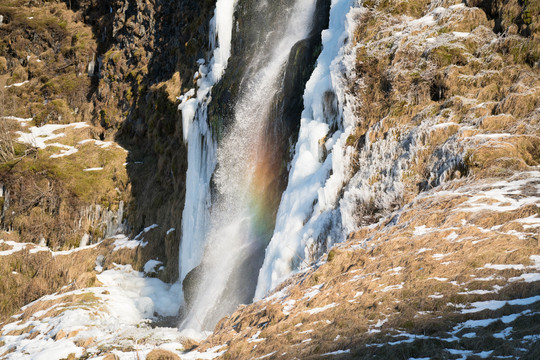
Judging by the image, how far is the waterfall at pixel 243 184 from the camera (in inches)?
597

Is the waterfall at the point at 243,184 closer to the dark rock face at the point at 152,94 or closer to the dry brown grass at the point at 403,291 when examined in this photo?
the dark rock face at the point at 152,94

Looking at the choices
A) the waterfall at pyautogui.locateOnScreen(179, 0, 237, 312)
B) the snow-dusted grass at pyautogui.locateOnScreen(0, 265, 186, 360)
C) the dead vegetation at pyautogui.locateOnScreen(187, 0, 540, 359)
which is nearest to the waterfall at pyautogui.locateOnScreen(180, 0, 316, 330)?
the waterfall at pyautogui.locateOnScreen(179, 0, 237, 312)

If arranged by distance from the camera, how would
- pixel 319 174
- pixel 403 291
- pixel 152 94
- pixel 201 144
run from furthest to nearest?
pixel 152 94, pixel 201 144, pixel 319 174, pixel 403 291

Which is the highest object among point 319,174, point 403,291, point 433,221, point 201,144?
point 201,144

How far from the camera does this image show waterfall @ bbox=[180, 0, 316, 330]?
1516cm

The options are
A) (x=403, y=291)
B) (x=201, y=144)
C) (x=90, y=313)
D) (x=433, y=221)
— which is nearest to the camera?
(x=403, y=291)

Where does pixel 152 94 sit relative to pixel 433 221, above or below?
above

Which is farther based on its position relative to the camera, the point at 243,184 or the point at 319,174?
the point at 243,184

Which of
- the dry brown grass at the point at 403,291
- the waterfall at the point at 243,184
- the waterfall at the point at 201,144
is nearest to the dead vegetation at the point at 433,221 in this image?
the dry brown grass at the point at 403,291

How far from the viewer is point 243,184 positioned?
1723 cm

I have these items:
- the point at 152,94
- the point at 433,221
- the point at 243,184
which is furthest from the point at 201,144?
the point at 433,221

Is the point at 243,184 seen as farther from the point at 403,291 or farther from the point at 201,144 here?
the point at 403,291

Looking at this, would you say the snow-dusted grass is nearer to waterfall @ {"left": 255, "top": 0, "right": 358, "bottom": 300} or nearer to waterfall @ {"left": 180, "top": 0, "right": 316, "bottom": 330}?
waterfall @ {"left": 180, "top": 0, "right": 316, "bottom": 330}

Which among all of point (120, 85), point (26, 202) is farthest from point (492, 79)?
point (120, 85)
